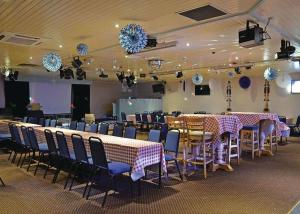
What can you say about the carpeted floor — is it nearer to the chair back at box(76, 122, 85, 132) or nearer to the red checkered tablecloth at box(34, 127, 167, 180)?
the red checkered tablecloth at box(34, 127, 167, 180)

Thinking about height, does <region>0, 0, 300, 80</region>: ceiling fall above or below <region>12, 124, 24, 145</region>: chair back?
above

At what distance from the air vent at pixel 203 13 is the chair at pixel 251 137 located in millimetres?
3862

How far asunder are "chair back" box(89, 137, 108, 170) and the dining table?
2.16 meters

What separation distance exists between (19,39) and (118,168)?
4.33 m

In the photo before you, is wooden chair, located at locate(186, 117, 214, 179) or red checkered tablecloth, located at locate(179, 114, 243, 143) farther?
red checkered tablecloth, located at locate(179, 114, 243, 143)

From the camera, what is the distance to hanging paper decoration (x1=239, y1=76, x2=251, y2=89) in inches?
575

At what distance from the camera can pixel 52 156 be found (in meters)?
6.08

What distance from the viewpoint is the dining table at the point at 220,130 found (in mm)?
5605

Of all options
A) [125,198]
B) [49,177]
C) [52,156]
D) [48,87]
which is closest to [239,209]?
[125,198]

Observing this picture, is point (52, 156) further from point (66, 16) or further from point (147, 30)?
point (147, 30)

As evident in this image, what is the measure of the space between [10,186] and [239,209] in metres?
3.84

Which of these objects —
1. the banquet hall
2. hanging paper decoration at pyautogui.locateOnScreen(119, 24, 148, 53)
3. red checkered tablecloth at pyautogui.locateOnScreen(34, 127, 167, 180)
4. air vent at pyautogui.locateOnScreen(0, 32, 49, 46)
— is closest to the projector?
the banquet hall

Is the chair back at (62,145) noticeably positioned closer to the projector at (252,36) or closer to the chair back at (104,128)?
the chair back at (104,128)

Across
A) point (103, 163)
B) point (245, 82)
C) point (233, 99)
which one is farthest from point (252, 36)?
point (233, 99)
